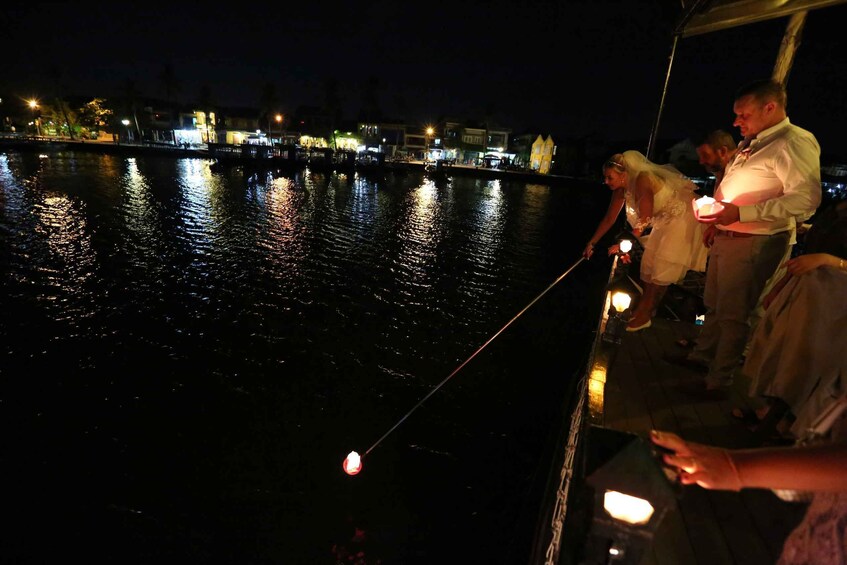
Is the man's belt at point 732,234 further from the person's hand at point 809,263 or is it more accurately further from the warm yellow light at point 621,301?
the warm yellow light at point 621,301

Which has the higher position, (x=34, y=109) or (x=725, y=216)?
(x=34, y=109)

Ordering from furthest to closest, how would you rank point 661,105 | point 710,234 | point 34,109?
point 34,109 < point 661,105 < point 710,234

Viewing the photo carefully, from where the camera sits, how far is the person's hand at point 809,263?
287cm

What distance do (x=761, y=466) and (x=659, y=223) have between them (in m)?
4.49

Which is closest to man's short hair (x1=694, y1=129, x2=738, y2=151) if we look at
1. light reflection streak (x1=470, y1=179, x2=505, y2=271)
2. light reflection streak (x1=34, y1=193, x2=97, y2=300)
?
light reflection streak (x1=470, y1=179, x2=505, y2=271)

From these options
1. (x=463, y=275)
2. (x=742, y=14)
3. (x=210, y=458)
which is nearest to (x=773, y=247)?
(x=742, y=14)

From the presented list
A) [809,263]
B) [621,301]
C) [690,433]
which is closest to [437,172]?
[621,301]

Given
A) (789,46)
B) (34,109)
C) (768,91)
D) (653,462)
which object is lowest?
(653,462)

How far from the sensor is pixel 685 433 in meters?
3.62

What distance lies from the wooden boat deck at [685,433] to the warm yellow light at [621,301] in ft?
1.32

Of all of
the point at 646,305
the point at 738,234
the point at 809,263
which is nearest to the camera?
the point at 809,263

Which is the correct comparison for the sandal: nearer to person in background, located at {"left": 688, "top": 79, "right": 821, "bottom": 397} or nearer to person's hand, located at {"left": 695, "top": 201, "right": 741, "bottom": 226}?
person in background, located at {"left": 688, "top": 79, "right": 821, "bottom": 397}

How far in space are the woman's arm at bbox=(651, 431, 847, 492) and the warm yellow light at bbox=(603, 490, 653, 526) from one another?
16 cm

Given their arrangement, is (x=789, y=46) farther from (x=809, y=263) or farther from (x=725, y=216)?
(x=809, y=263)
